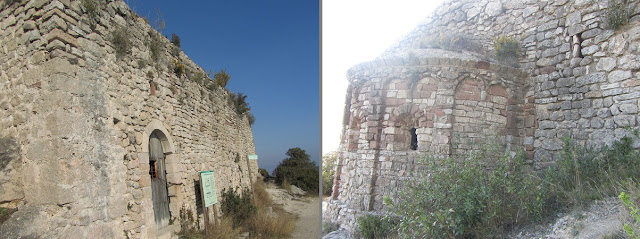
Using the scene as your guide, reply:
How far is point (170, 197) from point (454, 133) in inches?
224

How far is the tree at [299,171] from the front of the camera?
18.3m

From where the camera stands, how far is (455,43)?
8.23 meters

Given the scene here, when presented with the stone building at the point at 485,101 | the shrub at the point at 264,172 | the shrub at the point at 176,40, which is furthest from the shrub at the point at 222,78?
the shrub at the point at 264,172

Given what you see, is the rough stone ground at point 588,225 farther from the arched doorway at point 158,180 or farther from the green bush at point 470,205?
the arched doorway at point 158,180

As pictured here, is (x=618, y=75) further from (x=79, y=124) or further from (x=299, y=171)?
(x=299, y=171)

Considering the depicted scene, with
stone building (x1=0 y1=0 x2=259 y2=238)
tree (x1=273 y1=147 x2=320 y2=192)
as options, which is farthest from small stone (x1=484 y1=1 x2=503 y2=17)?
tree (x1=273 y1=147 x2=320 y2=192)

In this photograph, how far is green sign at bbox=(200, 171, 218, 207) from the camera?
777 cm

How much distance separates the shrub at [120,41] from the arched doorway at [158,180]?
1.60 m

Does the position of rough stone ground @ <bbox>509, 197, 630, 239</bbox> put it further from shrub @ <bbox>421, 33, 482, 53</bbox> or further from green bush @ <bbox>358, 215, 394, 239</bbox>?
shrub @ <bbox>421, 33, 482, 53</bbox>

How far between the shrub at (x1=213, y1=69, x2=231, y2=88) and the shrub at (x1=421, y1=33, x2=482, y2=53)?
6.52m

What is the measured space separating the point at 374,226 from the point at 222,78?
7.57 metres

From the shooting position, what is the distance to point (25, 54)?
15.1ft

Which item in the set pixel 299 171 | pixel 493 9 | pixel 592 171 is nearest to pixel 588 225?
pixel 592 171

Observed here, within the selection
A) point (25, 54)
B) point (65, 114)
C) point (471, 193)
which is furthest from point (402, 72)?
point (25, 54)
